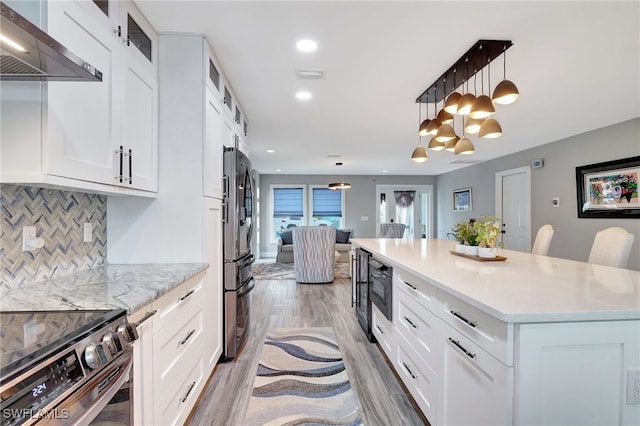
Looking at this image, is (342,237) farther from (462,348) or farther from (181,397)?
(462,348)

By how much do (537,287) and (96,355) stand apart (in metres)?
1.70

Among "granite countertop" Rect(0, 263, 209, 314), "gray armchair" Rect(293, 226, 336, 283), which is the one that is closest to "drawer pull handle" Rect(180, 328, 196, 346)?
"granite countertop" Rect(0, 263, 209, 314)

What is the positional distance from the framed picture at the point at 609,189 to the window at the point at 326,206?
5.85 m

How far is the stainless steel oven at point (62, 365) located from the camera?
2.26 feet

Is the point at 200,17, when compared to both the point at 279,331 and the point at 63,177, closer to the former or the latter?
the point at 63,177

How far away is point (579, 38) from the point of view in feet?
6.80

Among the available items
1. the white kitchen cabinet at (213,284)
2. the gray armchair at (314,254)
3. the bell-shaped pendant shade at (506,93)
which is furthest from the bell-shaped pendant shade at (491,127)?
the gray armchair at (314,254)

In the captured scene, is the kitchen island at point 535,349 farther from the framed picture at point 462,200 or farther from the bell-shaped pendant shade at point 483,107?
the framed picture at point 462,200

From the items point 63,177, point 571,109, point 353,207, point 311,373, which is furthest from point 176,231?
point 353,207

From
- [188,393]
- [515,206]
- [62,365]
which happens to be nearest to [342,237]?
[515,206]

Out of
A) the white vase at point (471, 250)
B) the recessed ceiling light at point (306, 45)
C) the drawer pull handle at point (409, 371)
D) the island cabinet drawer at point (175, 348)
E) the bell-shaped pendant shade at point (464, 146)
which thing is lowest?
the drawer pull handle at point (409, 371)

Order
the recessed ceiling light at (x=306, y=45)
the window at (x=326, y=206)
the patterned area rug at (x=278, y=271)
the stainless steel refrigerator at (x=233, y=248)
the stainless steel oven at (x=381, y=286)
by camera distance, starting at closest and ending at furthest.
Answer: the recessed ceiling light at (x=306, y=45) → the stainless steel oven at (x=381, y=286) → the stainless steel refrigerator at (x=233, y=248) → the patterned area rug at (x=278, y=271) → the window at (x=326, y=206)

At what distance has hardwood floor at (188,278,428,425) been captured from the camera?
1.86 metres

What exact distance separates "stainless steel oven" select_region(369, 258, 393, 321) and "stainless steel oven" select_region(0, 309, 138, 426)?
1.67 metres
